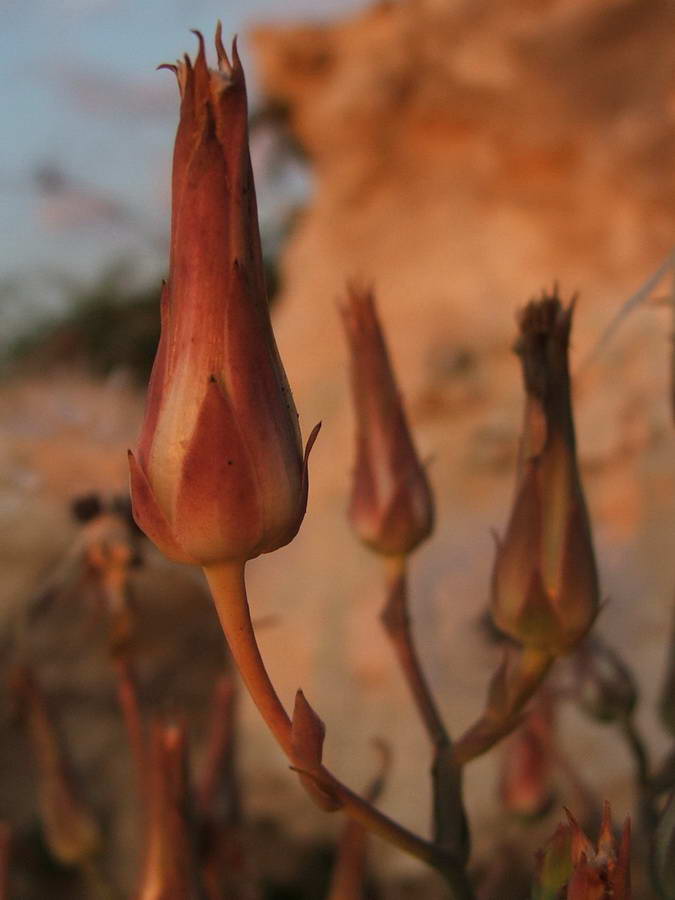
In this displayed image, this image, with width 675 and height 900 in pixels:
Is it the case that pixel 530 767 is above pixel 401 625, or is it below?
below

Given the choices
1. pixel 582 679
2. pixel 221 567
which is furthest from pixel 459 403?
pixel 221 567

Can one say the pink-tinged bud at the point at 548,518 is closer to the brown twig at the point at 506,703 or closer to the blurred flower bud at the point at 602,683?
the brown twig at the point at 506,703

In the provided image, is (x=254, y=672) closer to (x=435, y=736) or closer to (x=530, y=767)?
(x=435, y=736)

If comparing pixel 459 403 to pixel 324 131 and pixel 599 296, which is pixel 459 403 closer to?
pixel 599 296

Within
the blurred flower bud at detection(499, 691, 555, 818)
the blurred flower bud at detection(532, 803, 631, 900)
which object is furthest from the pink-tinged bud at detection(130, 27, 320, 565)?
the blurred flower bud at detection(499, 691, 555, 818)

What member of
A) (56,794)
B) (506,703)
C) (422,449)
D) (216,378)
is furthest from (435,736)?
(422,449)

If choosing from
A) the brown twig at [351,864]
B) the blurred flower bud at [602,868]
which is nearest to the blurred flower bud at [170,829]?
the brown twig at [351,864]
